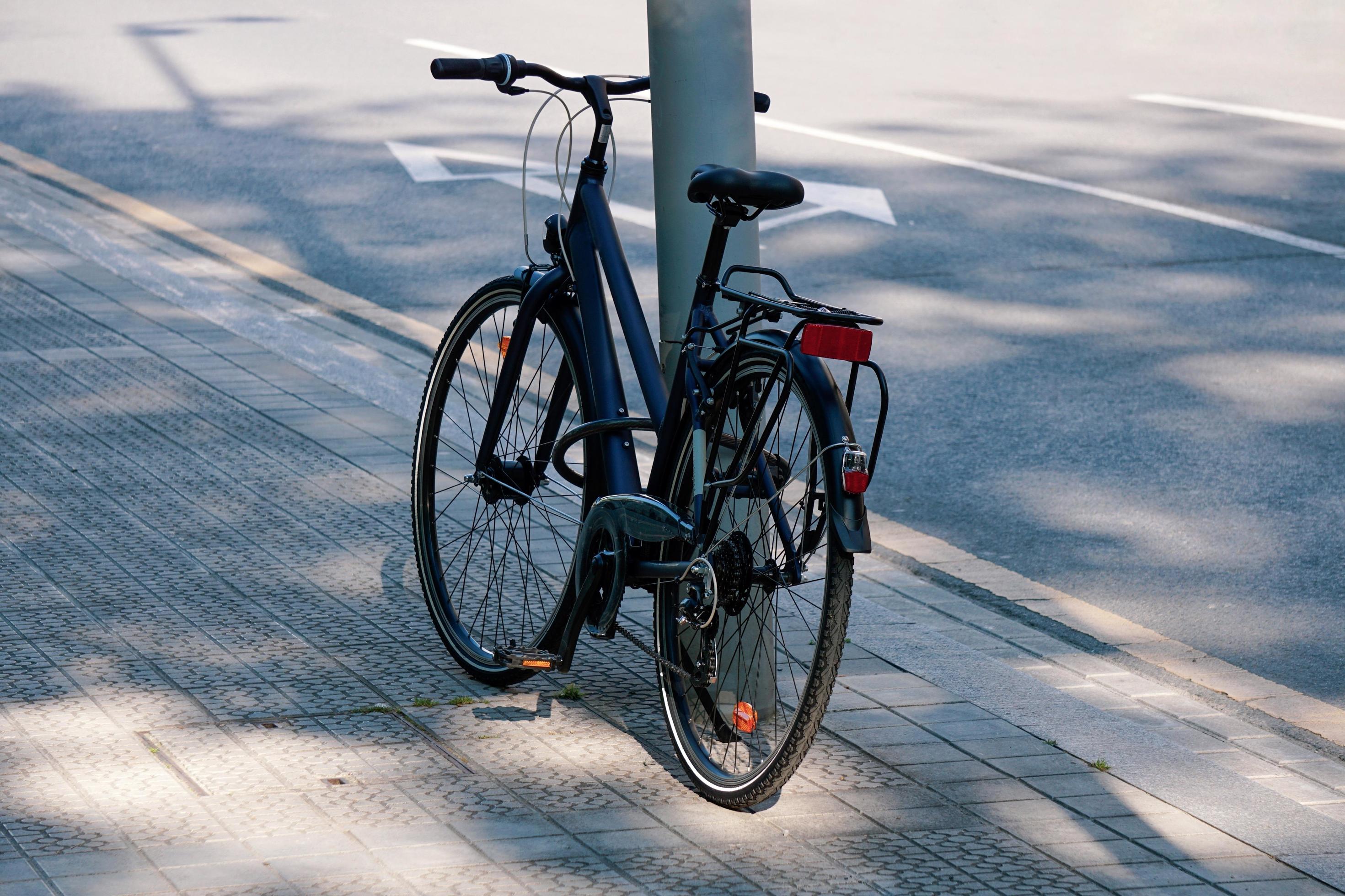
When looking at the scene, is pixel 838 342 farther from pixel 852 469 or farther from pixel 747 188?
pixel 747 188

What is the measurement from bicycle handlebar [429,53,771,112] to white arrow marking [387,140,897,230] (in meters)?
6.41

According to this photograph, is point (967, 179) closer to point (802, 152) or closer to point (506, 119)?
point (802, 152)

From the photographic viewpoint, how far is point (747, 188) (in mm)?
3566

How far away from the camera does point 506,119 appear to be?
48.3 ft

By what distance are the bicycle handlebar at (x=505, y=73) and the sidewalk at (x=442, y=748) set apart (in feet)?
4.69

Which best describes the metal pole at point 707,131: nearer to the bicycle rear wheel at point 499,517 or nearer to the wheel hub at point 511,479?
the bicycle rear wheel at point 499,517

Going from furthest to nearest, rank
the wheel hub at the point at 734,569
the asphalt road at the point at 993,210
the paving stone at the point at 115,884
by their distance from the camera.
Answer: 1. the asphalt road at the point at 993,210
2. the wheel hub at the point at 734,569
3. the paving stone at the point at 115,884

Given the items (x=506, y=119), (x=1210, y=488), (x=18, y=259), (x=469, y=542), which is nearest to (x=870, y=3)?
(x=506, y=119)

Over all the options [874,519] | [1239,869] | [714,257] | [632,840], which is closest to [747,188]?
[714,257]

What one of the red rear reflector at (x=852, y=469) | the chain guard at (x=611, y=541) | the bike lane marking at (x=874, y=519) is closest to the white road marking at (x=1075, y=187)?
the bike lane marking at (x=874, y=519)

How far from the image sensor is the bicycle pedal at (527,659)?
4.14 metres

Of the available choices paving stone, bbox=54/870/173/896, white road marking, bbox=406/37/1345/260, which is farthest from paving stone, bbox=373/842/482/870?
white road marking, bbox=406/37/1345/260

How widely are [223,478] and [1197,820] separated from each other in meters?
3.61

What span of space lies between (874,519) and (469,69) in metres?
2.73
